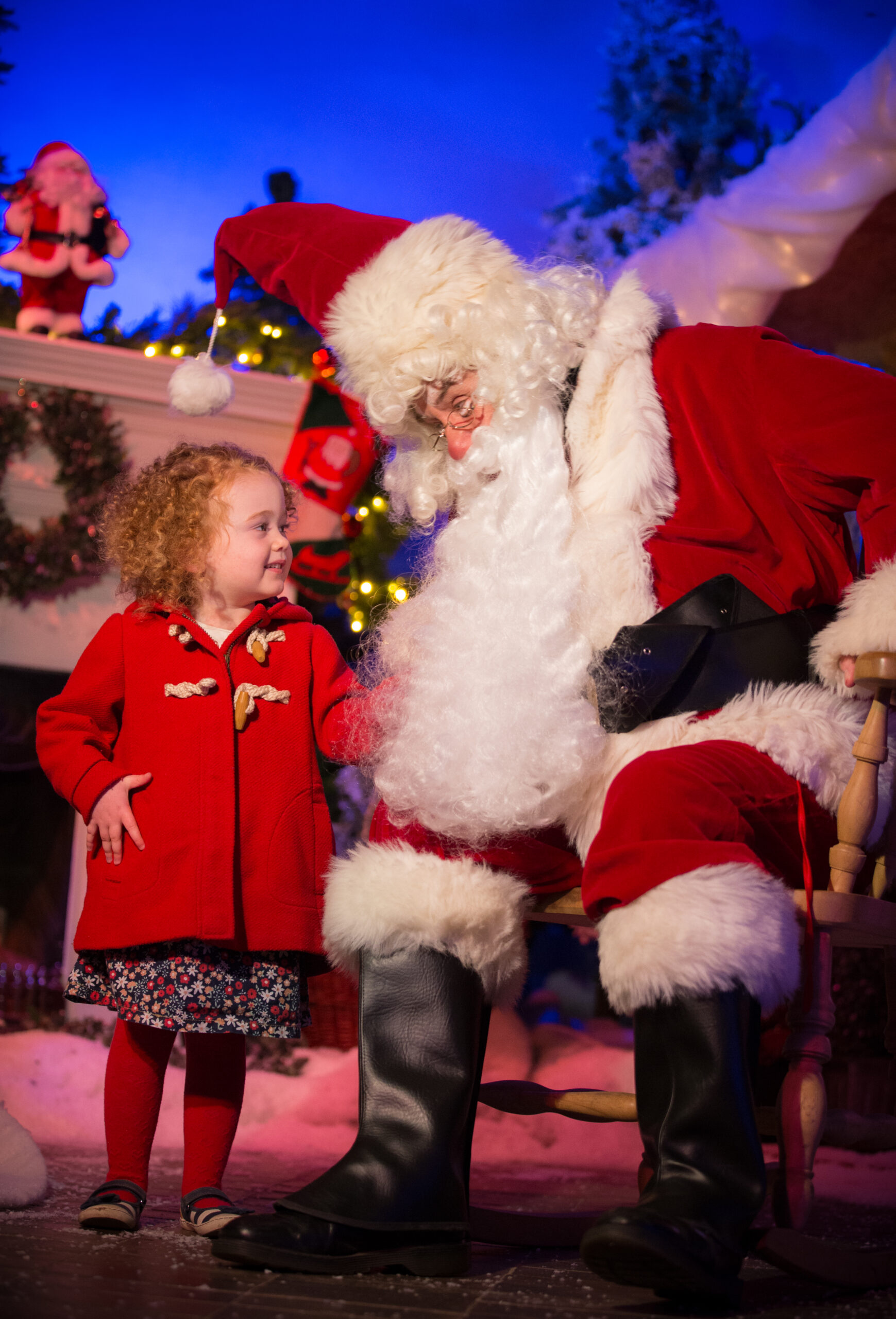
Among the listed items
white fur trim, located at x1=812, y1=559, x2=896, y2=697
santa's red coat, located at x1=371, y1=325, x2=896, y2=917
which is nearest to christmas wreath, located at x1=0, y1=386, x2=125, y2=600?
santa's red coat, located at x1=371, y1=325, x2=896, y2=917

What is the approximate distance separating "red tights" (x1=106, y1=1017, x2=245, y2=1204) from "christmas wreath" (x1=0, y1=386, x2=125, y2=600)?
198 centimetres

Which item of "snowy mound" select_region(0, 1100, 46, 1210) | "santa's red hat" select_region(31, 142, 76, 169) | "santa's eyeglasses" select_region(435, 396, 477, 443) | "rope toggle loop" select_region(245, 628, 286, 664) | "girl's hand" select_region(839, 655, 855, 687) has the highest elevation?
"santa's red hat" select_region(31, 142, 76, 169)

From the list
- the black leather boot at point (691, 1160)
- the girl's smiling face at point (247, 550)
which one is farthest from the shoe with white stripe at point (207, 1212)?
the girl's smiling face at point (247, 550)

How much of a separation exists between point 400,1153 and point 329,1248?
0.37ft

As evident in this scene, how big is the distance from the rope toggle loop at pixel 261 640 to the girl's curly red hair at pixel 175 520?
116 millimetres

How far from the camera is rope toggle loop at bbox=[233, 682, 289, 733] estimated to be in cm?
158

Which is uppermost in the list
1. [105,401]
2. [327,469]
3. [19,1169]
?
[105,401]

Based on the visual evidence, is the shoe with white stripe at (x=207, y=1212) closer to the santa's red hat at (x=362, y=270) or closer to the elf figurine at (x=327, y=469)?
the santa's red hat at (x=362, y=270)

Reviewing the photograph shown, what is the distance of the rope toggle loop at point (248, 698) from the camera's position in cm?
158

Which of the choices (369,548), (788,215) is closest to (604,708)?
(788,215)

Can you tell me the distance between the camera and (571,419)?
1.51 metres

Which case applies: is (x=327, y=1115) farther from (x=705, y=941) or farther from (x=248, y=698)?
(x=705, y=941)

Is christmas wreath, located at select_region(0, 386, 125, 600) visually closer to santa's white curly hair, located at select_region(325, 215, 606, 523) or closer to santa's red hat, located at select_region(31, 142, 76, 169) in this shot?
santa's red hat, located at select_region(31, 142, 76, 169)

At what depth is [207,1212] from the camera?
4.53 feet
